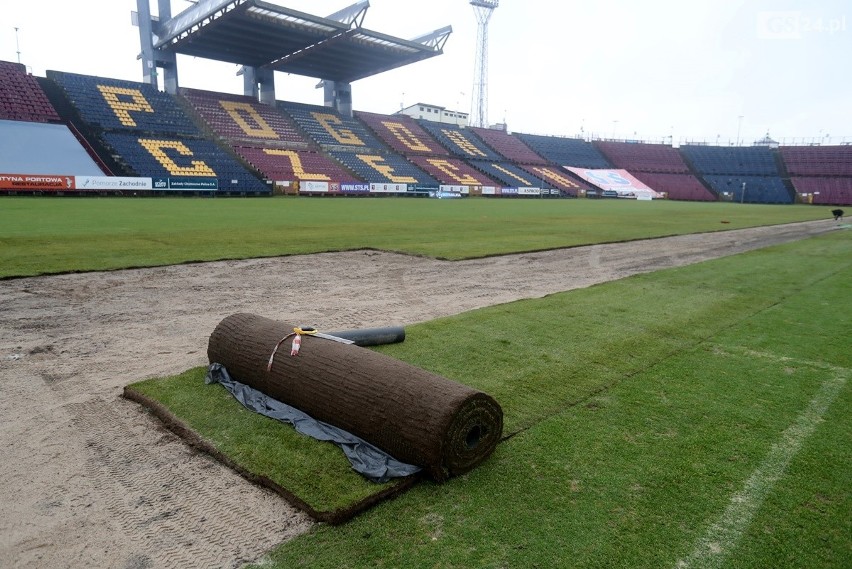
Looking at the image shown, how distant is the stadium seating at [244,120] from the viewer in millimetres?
51094

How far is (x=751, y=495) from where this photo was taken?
3.18 metres

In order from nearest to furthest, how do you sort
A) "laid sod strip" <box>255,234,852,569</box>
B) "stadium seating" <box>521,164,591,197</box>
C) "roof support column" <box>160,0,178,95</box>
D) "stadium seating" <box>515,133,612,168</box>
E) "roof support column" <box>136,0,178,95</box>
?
"laid sod strip" <box>255,234,852,569</box>
"roof support column" <box>136,0,178,95</box>
"roof support column" <box>160,0,178,95</box>
"stadium seating" <box>521,164,591,197</box>
"stadium seating" <box>515,133,612,168</box>

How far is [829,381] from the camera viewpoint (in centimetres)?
508

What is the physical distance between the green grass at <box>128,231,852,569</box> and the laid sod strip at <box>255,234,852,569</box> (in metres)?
0.01

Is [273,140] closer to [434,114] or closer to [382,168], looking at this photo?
[382,168]

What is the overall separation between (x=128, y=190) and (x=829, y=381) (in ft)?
131

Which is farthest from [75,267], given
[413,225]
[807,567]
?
[413,225]

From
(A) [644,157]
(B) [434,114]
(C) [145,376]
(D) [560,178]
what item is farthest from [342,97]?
(C) [145,376]

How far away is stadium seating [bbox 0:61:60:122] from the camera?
39.8m

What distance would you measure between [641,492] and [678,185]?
86361 millimetres

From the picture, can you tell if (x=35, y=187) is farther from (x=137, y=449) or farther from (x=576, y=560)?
(x=576, y=560)

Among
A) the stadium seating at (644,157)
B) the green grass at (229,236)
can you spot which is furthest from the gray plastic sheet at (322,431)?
the stadium seating at (644,157)

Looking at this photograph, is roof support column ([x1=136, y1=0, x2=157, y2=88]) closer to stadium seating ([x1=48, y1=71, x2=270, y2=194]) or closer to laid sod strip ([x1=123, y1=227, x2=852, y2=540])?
stadium seating ([x1=48, y1=71, x2=270, y2=194])

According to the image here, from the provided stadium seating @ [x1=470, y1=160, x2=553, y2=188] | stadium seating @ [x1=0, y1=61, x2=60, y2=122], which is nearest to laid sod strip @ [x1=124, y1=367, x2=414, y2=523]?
Answer: stadium seating @ [x1=0, y1=61, x2=60, y2=122]
